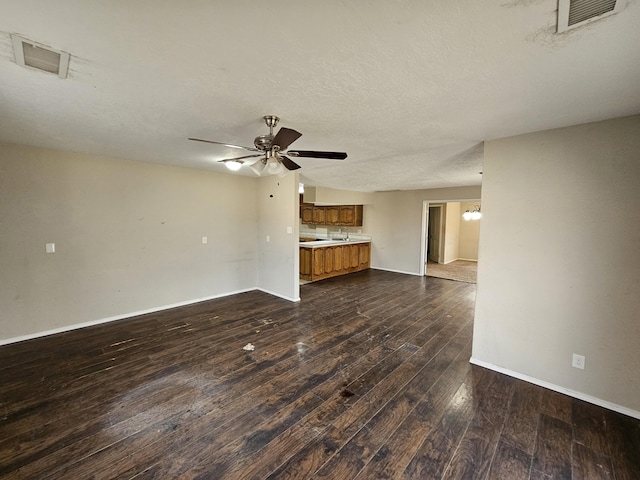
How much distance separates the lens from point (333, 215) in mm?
8594

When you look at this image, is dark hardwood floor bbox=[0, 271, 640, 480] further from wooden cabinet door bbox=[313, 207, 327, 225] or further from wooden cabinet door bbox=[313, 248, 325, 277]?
wooden cabinet door bbox=[313, 207, 327, 225]

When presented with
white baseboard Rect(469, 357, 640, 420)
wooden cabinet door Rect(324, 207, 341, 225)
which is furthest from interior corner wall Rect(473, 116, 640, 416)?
wooden cabinet door Rect(324, 207, 341, 225)

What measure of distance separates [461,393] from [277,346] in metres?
1.93

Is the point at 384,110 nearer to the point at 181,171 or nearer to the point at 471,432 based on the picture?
the point at 471,432

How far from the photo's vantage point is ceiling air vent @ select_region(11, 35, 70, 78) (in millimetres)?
1315

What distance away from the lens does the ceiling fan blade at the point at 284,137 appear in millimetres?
1929

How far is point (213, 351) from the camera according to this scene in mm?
3035

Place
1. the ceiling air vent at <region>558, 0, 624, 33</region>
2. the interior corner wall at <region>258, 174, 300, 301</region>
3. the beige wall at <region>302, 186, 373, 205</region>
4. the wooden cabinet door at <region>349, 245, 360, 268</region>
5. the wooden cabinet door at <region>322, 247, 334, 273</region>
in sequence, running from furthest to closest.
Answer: the wooden cabinet door at <region>349, 245, 360, 268</region> < the beige wall at <region>302, 186, 373, 205</region> < the wooden cabinet door at <region>322, 247, 334, 273</region> < the interior corner wall at <region>258, 174, 300, 301</region> < the ceiling air vent at <region>558, 0, 624, 33</region>

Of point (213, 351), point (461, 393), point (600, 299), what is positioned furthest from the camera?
point (213, 351)

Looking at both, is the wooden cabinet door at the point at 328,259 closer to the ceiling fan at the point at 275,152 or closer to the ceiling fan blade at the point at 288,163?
the ceiling fan blade at the point at 288,163

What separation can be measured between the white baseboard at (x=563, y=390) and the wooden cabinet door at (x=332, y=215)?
6086 millimetres

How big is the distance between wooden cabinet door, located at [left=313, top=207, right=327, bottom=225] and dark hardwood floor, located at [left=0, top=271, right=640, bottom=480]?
562 centimetres

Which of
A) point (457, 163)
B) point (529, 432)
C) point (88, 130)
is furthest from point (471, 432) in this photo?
point (88, 130)

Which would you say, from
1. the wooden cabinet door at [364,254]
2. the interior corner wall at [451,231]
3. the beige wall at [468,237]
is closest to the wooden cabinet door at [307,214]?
the wooden cabinet door at [364,254]
